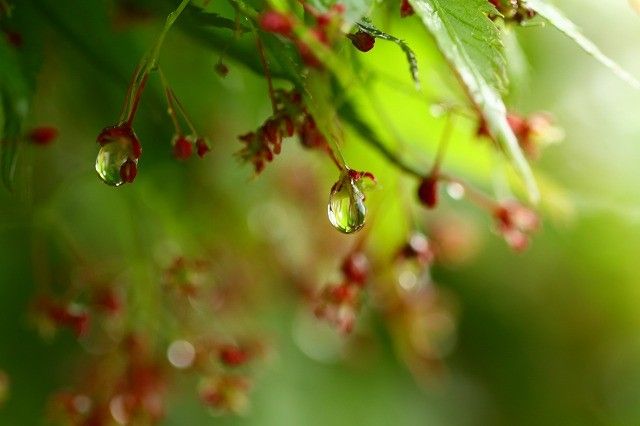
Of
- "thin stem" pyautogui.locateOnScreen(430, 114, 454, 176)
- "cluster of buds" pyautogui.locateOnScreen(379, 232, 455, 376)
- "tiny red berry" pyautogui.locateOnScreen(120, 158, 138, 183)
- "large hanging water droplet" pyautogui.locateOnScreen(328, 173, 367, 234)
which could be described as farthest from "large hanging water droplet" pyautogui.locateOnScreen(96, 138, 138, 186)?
"cluster of buds" pyautogui.locateOnScreen(379, 232, 455, 376)

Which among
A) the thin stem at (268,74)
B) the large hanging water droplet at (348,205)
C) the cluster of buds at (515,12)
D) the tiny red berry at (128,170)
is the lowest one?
the tiny red berry at (128,170)

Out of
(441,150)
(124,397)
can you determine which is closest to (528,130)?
(441,150)

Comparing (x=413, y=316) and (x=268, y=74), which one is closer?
(x=268, y=74)

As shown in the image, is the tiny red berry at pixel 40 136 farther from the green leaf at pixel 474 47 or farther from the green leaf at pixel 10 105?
the green leaf at pixel 474 47

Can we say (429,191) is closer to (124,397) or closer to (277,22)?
(277,22)

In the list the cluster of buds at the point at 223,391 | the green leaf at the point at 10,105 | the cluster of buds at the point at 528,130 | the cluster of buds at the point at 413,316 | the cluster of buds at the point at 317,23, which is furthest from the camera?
the cluster of buds at the point at 413,316

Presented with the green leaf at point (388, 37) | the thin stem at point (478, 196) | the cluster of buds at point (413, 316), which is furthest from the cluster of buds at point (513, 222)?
the green leaf at point (388, 37)
